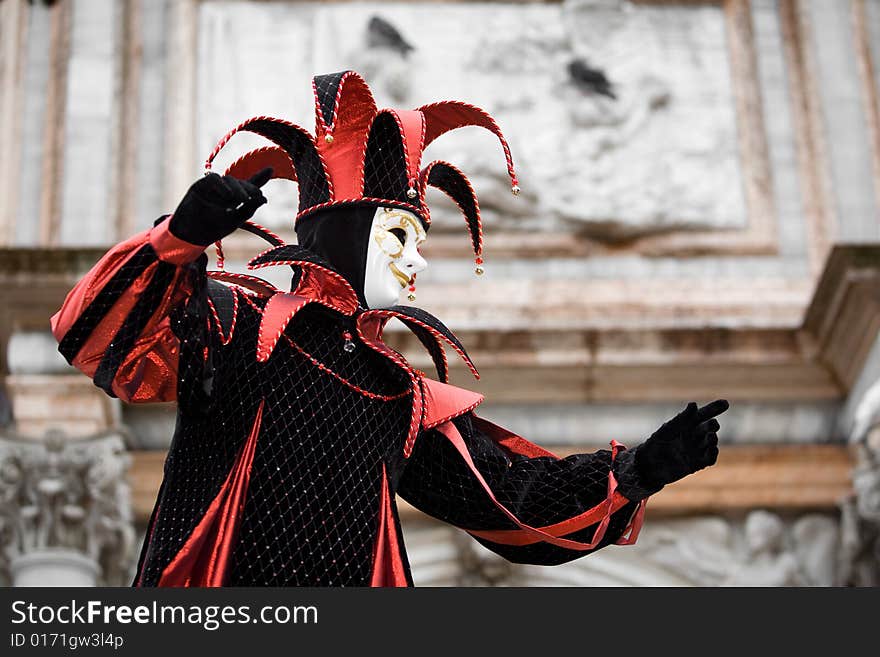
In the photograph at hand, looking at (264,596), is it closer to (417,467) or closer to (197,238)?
(197,238)

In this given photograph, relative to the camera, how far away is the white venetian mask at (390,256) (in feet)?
13.9

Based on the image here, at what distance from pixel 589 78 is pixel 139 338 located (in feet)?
23.7

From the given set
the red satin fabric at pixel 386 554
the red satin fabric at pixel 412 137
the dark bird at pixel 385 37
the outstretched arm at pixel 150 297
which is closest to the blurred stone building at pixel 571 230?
the dark bird at pixel 385 37

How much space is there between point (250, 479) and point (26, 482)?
535 centimetres

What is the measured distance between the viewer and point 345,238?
426 centimetres

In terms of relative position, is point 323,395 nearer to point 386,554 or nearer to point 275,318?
point 275,318

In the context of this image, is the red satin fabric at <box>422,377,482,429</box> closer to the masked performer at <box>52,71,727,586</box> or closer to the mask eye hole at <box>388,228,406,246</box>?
the masked performer at <box>52,71,727,586</box>

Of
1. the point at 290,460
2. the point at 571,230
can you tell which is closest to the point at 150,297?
the point at 290,460

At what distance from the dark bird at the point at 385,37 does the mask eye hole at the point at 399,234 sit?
256 inches

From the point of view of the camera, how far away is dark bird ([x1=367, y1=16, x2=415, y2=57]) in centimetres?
1070

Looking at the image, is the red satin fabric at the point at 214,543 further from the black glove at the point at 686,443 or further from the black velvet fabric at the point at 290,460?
the black glove at the point at 686,443

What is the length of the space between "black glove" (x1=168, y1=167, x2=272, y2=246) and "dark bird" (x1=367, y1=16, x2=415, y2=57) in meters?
7.11

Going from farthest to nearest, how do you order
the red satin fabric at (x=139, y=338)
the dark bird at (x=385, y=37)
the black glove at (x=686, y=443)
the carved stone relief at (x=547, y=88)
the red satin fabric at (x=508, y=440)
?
the dark bird at (x=385, y=37), the carved stone relief at (x=547, y=88), the red satin fabric at (x=508, y=440), the black glove at (x=686, y=443), the red satin fabric at (x=139, y=338)

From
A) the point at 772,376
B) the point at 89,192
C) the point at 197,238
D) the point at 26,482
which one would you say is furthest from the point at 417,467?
the point at 89,192
